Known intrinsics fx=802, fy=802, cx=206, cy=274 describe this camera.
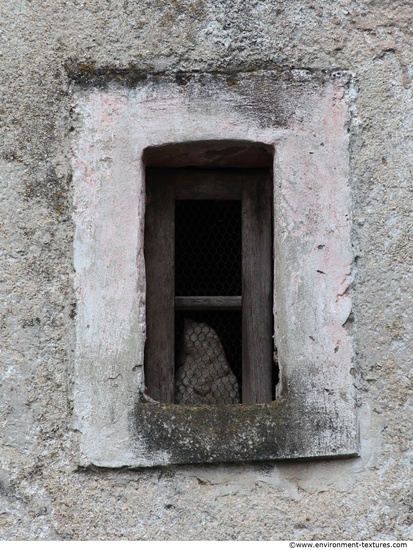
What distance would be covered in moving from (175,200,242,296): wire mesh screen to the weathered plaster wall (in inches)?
23.4

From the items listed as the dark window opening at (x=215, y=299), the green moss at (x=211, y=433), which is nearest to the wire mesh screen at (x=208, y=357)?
the dark window opening at (x=215, y=299)

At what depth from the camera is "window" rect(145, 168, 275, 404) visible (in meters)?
2.76

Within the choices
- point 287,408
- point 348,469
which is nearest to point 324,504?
point 348,469

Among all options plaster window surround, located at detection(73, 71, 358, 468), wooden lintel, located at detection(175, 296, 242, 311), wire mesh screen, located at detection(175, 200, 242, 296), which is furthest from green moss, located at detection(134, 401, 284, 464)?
wire mesh screen, located at detection(175, 200, 242, 296)

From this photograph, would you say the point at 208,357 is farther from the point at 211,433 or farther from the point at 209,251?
the point at 211,433

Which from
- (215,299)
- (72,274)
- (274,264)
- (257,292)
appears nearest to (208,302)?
(215,299)

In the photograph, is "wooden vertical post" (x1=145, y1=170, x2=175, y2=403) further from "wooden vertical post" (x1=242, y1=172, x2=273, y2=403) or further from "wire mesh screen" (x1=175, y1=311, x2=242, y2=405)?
"wooden vertical post" (x1=242, y1=172, x2=273, y2=403)

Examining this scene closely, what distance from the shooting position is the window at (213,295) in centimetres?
276

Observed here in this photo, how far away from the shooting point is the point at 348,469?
8.29ft

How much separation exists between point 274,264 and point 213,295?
1.67 ft

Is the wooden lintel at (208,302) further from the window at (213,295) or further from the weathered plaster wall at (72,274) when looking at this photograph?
the weathered plaster wall at (72,274)

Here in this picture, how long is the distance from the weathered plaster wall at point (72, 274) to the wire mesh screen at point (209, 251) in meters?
0.60

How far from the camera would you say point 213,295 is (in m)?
3.09

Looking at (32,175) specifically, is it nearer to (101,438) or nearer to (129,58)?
(129,58)
